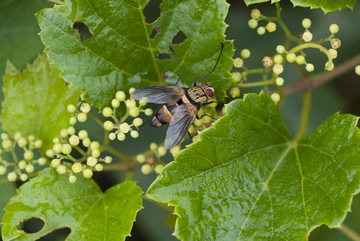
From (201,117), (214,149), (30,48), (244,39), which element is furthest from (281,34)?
(30,48)

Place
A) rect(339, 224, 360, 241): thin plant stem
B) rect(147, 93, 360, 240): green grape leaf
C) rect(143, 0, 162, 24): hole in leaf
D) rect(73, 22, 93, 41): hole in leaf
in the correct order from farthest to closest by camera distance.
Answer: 1. rect(339, 224, 360, 241): thin plant stem
2. rect(143, 0, 162, 24): hole in leaf
3. rect(73, 22, 93, 41): hole in leaf
4. rect(147, 93, 360, 240): green grape leaf

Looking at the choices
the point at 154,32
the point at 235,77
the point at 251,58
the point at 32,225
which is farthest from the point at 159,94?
the point at 32,225

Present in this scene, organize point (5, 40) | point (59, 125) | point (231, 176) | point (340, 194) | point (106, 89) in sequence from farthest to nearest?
point (5, 40) < point (59, 125) < point (106, 89) < point (231, 176) < point (340, 194)

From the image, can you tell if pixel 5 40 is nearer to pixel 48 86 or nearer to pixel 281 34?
pixel 48 86

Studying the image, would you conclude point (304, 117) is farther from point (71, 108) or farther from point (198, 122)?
point (71, 108)

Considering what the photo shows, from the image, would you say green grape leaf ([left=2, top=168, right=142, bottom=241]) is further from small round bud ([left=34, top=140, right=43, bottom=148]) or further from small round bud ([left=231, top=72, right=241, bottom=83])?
small round bud ([left=231, top=72, right=241, bottom=83])

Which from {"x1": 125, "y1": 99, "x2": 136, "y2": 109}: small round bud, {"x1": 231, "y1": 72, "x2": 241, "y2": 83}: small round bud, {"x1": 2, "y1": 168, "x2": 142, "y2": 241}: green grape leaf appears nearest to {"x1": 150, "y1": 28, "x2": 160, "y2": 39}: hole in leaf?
{"x1": 125, "y1": 99, "x2": 136, "y2": 109}: small round bud
